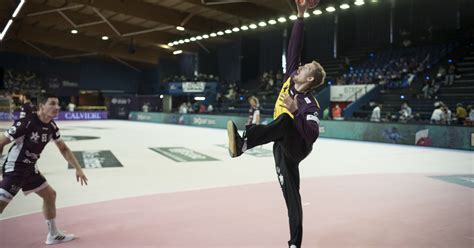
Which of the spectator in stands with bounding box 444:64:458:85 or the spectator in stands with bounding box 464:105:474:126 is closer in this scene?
the spectator in stands with bounding box 464:105:474:126

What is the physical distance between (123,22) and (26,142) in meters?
31.0

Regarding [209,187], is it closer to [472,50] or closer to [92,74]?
[472,50]

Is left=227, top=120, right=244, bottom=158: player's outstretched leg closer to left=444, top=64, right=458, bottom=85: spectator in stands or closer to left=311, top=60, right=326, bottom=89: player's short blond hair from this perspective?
left=311, top=60, right=326, bottom=89: player's short blond hair

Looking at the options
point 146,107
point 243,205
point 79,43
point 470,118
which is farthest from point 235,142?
point 79,43

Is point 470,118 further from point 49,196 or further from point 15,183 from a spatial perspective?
point 15,183

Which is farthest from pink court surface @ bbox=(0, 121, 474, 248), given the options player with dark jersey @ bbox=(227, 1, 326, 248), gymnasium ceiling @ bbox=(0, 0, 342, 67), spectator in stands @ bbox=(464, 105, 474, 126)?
gymnasium ceiling @ bbox=(0, 0, 342, 67)

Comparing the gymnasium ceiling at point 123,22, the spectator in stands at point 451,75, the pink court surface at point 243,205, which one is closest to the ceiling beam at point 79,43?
the gymnasium ceiling at point 123,22

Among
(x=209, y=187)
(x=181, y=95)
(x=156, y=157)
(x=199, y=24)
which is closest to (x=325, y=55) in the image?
(x=199, y=24)

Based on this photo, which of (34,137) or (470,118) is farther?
(470,118)

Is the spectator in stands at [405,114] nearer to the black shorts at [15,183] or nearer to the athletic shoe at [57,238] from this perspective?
the athletic shoe at [57,238]

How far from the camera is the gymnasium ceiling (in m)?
25.9

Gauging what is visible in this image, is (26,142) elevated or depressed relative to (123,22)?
depressed

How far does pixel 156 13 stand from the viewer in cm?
2736

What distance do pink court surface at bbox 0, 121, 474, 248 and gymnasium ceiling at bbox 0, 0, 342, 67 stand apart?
14356 mm
